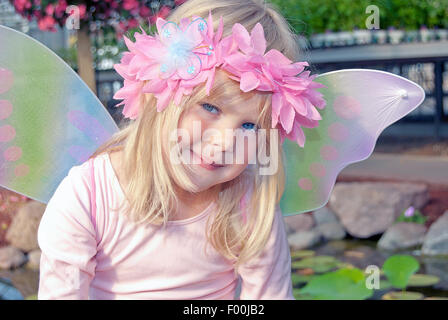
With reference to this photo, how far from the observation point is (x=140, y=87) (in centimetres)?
111

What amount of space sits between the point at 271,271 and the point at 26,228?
2.44 meters

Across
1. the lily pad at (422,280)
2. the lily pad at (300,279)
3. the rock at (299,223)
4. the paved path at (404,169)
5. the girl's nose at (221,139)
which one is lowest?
the lily pad at (422,280)

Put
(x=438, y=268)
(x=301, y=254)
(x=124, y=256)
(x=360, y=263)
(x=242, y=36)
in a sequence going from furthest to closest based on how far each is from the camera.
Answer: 1. (x=301, y=254)
2. (x=360, y=263)
3. (x=438, y=268)
4. (x=124, y=256)
5. (x=242, y=36)

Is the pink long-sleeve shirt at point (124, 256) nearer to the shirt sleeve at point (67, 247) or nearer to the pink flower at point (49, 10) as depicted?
the shirt sleeve at point (67, 247)

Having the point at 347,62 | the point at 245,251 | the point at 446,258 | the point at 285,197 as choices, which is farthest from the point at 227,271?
→ the point at 347,62

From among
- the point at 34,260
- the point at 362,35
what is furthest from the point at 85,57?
the point at 362,35

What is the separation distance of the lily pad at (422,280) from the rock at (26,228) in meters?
1.93

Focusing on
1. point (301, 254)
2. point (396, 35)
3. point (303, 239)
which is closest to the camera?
point (301, 254)

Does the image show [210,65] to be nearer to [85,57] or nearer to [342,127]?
[342,127]

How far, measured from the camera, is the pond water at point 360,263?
271cm

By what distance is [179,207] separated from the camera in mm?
1178

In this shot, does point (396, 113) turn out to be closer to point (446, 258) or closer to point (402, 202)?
point (446, 258)

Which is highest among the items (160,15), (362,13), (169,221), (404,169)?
(362,13)

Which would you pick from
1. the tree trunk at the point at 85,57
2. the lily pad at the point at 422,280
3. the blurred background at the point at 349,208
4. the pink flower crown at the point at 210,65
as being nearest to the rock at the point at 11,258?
the blurred background at the point at 349,208
